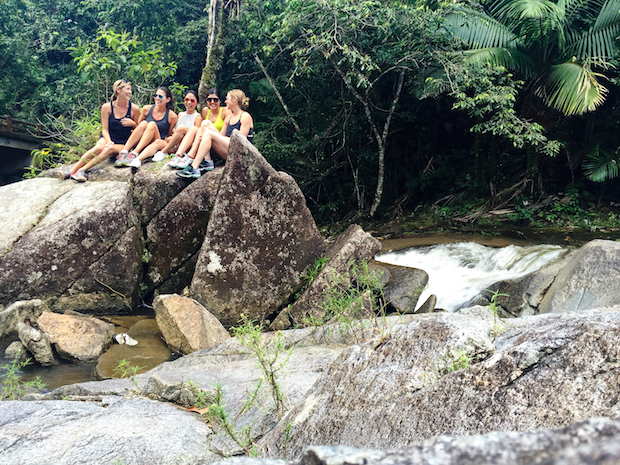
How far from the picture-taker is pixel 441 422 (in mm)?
1567

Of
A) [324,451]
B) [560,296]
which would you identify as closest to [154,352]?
[560,296]

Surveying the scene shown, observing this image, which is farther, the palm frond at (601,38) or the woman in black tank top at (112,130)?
the palm frond at (601,38)

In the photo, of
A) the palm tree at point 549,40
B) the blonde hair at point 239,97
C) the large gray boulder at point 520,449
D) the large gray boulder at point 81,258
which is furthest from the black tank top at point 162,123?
the large gray boulder at point 520,449

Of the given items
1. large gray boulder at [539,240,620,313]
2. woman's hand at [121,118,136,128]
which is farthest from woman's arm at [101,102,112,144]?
large gray boulder at [539,240,620,313]

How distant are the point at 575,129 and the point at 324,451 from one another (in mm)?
14595

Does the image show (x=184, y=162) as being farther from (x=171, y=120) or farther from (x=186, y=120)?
(x=171, y=120)

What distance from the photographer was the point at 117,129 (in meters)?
8.64

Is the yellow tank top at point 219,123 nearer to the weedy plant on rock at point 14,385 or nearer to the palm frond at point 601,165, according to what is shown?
the weedy plant on rock at point 14,385

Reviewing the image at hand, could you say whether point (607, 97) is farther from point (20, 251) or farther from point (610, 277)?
point (20, 251)

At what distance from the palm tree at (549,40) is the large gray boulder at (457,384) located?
9.97 metres

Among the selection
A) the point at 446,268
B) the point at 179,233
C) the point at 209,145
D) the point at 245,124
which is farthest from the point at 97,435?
the point at 446,268

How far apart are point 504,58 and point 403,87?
3.29 metres

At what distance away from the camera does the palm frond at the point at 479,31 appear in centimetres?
1185

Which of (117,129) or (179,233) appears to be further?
(117,129)
